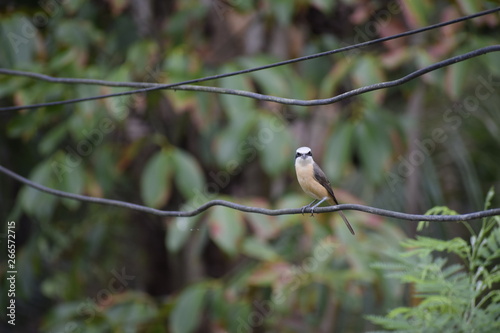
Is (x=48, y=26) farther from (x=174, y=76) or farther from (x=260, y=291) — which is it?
(x=260, y=291)

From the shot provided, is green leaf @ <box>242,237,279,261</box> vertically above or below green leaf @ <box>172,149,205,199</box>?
below

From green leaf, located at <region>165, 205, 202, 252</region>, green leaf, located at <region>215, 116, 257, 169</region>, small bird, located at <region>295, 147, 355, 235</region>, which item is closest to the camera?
small bird, located at <region>295, 147, 355, 235</region>

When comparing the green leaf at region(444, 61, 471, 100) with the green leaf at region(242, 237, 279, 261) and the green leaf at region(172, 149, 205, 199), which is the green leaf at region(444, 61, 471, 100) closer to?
the green leaf at region(242, 237, 279, 261)

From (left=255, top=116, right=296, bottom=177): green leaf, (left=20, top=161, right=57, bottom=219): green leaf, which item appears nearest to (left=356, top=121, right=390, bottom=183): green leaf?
(left=255, top=116, right=296, bottom=177): green leaf

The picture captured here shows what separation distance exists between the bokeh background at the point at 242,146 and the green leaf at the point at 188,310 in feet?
0.03

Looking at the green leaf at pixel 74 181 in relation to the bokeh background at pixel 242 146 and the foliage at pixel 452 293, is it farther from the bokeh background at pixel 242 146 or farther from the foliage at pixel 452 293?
the foliage at pixel 452 293

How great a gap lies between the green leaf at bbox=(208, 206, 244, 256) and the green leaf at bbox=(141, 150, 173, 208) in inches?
16.3

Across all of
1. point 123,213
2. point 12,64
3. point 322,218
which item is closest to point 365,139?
→ point 322,218

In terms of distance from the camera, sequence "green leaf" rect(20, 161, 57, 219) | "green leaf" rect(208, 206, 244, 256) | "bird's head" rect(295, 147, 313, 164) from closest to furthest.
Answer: "bird's head" rect(295, 147, 313, 164) → "green leaf" rect(208, 206, 244, 256) → "green leaf" rect(20, 161, 57, 219)

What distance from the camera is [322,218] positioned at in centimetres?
491

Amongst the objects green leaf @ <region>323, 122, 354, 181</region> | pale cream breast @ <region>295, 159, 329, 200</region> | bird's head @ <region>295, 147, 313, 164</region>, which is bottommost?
pale cream breast @ <region>295, 159, 329, 200</region>

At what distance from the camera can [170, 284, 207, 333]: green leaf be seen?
16.2 feet

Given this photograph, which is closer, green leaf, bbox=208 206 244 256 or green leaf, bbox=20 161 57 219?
green leaf, bbox=208 206 244 256

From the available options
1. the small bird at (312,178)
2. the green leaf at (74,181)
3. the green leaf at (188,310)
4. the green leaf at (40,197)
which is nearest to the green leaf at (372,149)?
the small bird at (312,178)
